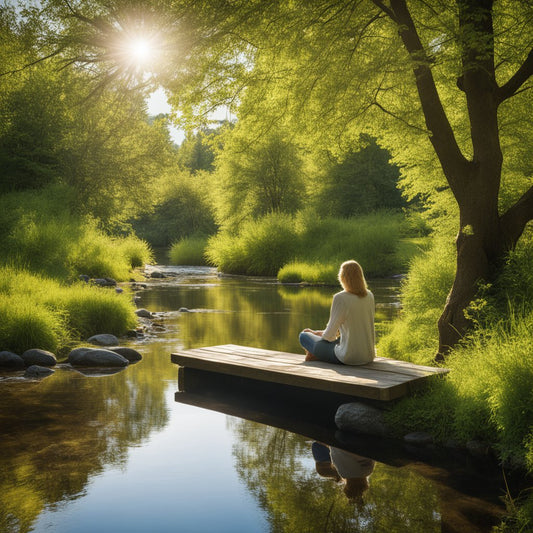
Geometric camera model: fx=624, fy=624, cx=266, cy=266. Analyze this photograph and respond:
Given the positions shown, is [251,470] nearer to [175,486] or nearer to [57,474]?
[175,486]

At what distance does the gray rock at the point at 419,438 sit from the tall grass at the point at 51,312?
22.9 ft

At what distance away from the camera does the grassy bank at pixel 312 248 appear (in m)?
29.9

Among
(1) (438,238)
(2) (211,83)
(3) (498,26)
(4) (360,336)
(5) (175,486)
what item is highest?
(3) (498,26)

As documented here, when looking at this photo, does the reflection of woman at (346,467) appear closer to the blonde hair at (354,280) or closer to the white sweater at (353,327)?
the white sweater at (353,327)

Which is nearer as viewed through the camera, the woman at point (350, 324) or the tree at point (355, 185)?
the woman at point (350, 324)

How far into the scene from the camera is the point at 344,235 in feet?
108

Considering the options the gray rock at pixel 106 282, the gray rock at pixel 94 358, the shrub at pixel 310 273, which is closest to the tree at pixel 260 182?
the shrub at pixel 310 273

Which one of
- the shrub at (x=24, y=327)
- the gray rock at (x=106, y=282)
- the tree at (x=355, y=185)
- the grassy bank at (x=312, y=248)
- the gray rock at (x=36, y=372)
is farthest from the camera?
the tree at (x=355, y=185)

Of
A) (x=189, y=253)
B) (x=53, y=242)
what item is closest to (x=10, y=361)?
(x=53, y=242)

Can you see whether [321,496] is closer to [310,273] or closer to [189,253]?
[310,273]

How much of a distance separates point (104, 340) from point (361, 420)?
22.3 ft

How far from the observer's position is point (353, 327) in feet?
24.6

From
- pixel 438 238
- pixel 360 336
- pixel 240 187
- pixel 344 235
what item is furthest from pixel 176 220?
pixel 360 336

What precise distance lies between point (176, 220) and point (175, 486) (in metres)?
54.7
